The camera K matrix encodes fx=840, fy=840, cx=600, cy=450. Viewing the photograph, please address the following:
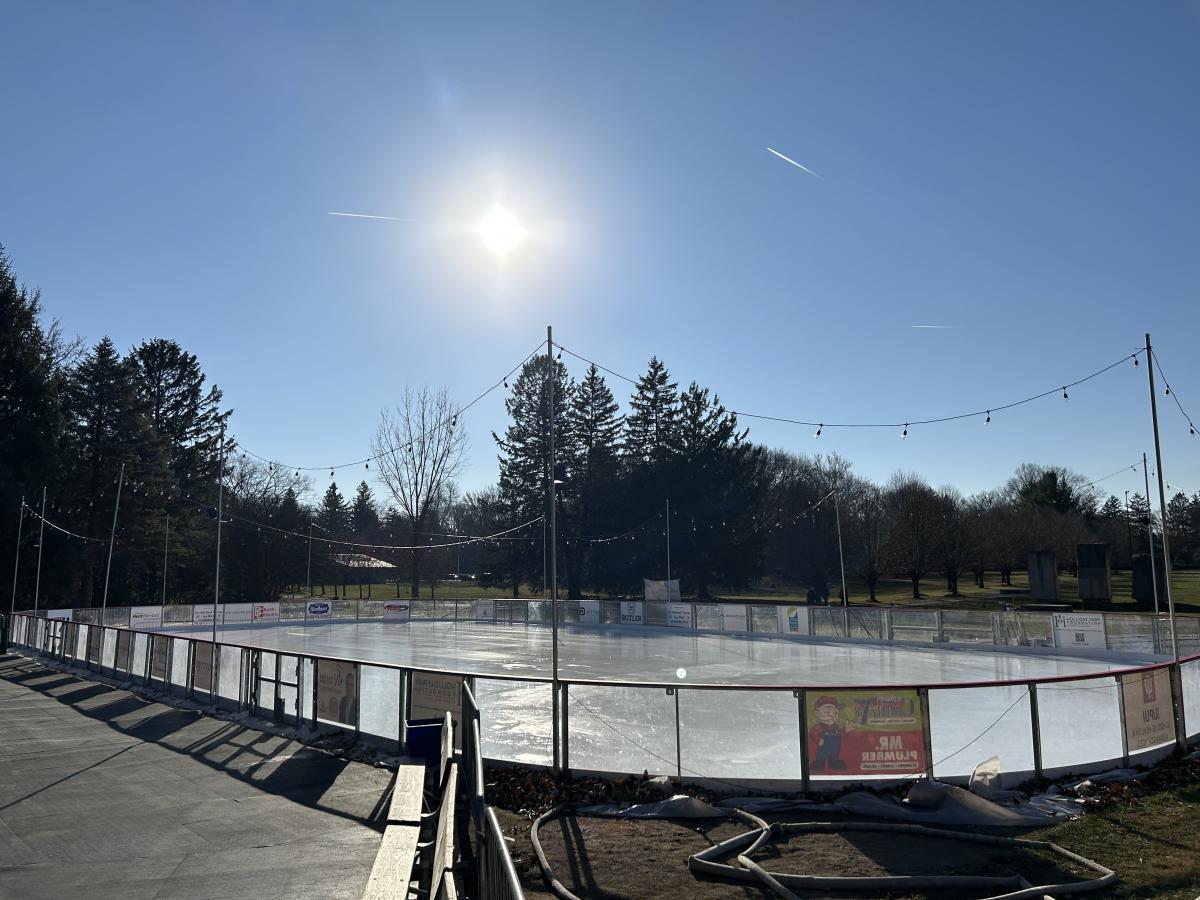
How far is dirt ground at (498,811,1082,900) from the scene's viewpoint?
6.95 m

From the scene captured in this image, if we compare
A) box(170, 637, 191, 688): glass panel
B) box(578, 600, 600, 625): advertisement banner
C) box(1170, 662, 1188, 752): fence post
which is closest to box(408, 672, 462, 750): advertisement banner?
box(170, 637, 191, 688): glass panel

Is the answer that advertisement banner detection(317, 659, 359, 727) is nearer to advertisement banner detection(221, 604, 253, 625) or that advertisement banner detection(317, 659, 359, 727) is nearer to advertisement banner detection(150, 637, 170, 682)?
advertisement banner detection(150, 637, 170, 682)

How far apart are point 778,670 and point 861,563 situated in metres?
52.4

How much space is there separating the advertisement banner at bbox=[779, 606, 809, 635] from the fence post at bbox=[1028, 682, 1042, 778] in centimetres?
2457

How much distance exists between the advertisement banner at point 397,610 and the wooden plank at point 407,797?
142 feet

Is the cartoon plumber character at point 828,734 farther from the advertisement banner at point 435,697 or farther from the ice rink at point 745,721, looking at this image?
the advertisement banner at point 435,697

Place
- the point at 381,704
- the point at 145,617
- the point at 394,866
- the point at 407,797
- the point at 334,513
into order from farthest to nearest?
the point at 334,513 < the point at 145,617 < the point at 381,704 < the point at 407,797 < the point at 394,866

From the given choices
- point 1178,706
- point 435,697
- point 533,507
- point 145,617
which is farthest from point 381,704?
point 533,507

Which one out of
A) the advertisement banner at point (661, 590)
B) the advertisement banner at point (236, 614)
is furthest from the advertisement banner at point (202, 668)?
the advertisement banner at point (661, 590)

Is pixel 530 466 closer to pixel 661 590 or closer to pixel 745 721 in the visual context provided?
pixel 661 590

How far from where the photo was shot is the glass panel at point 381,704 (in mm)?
12477

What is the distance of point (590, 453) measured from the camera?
7625cm

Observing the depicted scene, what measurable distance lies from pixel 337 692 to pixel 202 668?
5639 millimetres

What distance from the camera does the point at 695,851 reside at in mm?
7926
